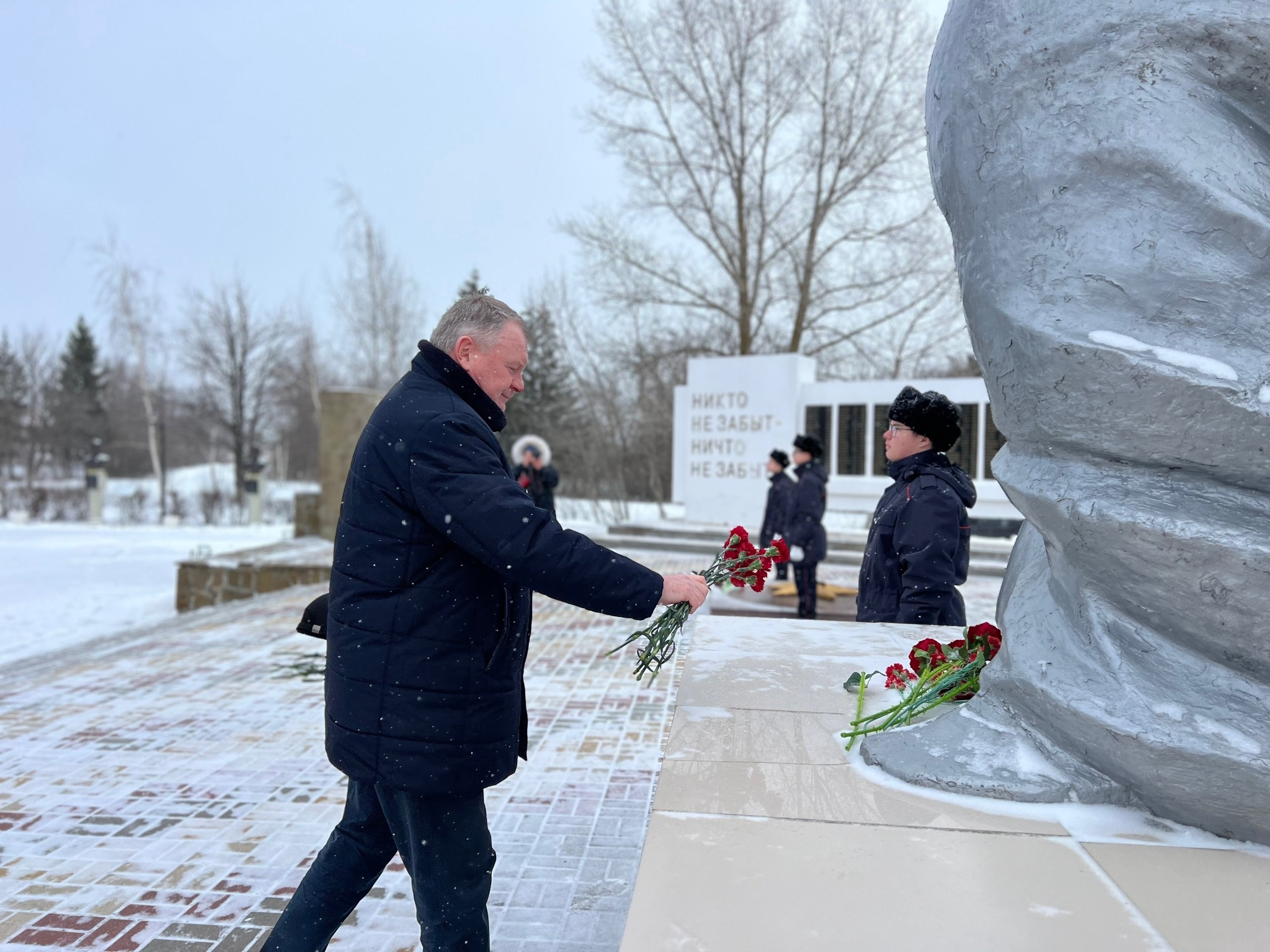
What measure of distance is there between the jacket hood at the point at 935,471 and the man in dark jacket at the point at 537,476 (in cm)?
590

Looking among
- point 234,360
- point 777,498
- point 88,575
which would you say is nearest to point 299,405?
point 234,360

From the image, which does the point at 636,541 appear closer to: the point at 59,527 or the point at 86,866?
the point at 86,866

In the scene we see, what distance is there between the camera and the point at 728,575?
260 centimetres

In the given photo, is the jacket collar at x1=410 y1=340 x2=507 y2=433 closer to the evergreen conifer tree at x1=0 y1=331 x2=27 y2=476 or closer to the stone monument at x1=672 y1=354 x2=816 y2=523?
the stone monument at x1=672 y1=354 x2=816 y2=523

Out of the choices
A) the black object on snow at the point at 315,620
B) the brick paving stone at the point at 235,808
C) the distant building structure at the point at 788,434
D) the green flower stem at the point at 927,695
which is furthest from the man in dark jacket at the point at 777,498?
the distant building structure at the point at 788,434

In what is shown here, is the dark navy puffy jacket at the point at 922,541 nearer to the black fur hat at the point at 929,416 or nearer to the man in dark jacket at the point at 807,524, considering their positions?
the black fur hat at the point at 929,416

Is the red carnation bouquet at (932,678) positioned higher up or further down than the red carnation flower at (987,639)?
further down

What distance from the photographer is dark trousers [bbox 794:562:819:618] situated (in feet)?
23.5

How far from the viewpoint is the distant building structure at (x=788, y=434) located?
14.8 m

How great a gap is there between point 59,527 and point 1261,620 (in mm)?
22083

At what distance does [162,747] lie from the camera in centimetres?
431

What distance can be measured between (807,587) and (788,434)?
8603 mm

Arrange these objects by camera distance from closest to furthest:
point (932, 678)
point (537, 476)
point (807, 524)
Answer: point (932, 678)
point (807, 524)
point (537, 476)

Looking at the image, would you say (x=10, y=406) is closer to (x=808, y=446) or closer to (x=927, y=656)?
(x=808, y=446)
